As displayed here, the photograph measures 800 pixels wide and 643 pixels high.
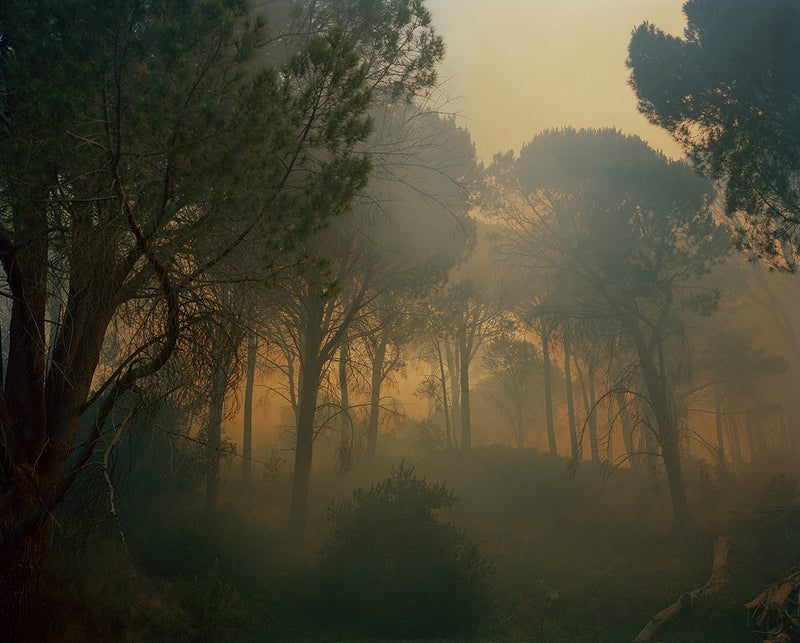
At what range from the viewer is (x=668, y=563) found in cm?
1167

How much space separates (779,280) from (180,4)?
26267mm

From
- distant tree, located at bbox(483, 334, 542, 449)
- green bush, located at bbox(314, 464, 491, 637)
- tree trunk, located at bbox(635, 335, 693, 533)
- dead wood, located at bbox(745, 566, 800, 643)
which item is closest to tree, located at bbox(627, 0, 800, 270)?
tree trunk, located at bbox(635, 335, 693, 533)

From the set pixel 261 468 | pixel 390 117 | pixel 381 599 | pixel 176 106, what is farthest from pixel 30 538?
pixel 261 468

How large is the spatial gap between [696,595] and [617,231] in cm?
871

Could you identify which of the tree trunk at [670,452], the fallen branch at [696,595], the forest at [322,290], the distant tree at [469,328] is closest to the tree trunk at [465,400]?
the distant tree at [469,328]

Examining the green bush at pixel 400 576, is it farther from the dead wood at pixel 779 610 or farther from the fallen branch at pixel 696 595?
the dead wood at pixel 779 610

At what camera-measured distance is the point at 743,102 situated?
358 inches

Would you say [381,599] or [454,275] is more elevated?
[454,275]

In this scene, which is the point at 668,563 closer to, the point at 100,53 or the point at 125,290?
the point at 125,290

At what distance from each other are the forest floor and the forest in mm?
74

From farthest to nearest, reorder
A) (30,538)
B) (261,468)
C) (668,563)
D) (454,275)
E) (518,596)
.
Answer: (454,275), (261,468), (668,563), (518,596), (30,538)

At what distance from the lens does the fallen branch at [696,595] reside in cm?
885

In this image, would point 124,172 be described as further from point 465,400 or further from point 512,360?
point 512,360

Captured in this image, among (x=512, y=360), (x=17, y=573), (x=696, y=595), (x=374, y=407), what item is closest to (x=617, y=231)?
(x=696, y=595)
